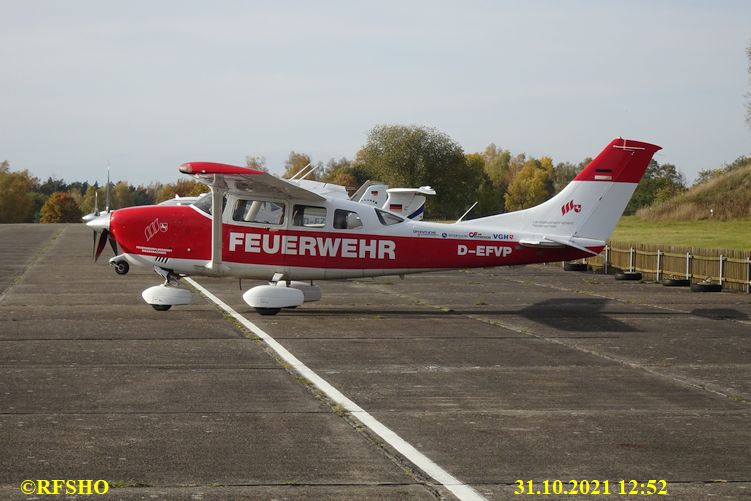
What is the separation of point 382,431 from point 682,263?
21.6 metres

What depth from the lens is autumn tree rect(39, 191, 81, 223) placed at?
16862 cm

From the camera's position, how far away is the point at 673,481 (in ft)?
23.5

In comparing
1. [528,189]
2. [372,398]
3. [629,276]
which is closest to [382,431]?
[372,398]

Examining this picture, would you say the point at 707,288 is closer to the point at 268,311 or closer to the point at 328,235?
the point at 328,235

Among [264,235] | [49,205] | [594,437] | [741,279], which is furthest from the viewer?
[49,205]

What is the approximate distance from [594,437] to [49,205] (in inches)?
6724

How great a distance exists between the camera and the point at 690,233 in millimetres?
56812

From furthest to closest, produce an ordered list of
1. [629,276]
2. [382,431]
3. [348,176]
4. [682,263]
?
1. [348,176]
2. [629,276]
3. [682,263]
4. [382,431]

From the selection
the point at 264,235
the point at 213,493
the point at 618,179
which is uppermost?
the point at 618,179

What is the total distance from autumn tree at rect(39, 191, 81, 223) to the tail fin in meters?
157

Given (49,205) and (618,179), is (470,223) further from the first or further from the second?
(49,205)

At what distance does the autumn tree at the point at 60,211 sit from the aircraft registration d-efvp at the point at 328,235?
6125 inches

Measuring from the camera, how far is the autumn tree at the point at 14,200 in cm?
17538

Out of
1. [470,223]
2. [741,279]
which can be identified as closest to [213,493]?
[470,223]
